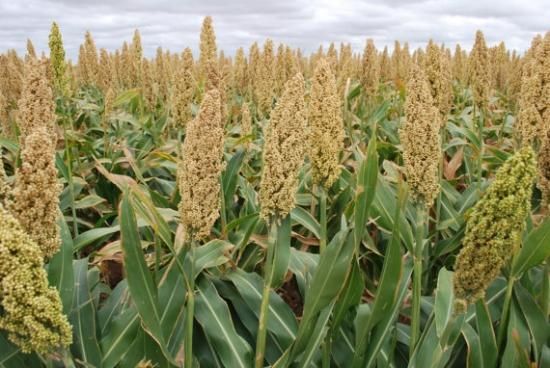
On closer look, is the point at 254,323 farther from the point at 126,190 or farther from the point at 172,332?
the point at 126,190

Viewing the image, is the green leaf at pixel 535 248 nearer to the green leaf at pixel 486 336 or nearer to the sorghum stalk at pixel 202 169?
the green leaf at pixel 486 336

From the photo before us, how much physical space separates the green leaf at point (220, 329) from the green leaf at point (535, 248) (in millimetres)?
1247

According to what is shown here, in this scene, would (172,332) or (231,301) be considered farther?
(231,301)

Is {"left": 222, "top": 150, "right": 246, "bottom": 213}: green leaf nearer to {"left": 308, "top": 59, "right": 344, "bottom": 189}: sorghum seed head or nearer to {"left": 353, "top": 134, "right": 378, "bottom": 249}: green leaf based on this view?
{"left": 308, "top": 59, "right": 344, "bottom": 189}: sorghum seed head

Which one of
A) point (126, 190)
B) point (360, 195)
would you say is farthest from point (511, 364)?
point (126, 190)

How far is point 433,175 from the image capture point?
7.20 feet

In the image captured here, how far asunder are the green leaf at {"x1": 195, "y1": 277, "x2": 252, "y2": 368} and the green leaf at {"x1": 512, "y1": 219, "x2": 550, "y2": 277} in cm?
125

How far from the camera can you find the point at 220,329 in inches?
97.2

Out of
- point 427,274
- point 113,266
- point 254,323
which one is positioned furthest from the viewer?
point 113,266

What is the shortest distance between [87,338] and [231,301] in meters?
0.80

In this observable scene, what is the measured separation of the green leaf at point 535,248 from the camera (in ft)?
7.41

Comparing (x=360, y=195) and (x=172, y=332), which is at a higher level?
(x=360, y=195)

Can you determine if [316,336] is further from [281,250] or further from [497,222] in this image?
[497,222]

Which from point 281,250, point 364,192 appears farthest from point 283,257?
point 364,192
